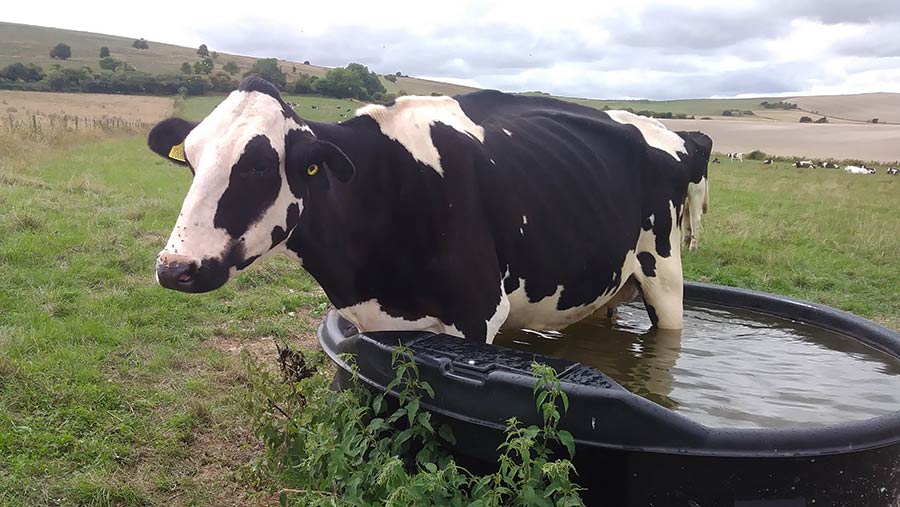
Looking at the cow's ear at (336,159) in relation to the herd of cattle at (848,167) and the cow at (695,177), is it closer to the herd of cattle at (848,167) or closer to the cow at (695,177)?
the cow at (695,177)

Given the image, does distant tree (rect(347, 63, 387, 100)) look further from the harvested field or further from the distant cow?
the distant cow

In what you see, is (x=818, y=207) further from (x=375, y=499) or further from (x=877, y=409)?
(x=375, y=499)

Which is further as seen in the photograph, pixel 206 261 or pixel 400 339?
pixel 400 339

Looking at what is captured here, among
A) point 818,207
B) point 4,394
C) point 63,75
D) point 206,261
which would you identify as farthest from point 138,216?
point 63,75

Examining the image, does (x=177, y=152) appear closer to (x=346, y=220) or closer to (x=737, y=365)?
(x=346, y=220)

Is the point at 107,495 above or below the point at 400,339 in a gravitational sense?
below

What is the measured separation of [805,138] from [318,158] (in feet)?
175

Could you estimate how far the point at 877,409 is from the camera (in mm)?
3461

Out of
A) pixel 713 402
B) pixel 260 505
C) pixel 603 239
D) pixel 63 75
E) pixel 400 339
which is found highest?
pixel 63 75

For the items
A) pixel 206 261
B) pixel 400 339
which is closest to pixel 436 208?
pixel 400 339

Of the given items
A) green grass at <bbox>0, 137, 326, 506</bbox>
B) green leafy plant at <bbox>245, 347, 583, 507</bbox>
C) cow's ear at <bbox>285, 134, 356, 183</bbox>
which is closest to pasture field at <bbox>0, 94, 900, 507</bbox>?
green grass at <bbox>0, 137, 326, 506</bbox>

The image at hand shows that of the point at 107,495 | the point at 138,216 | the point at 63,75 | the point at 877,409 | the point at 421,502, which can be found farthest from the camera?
the point at 63,75

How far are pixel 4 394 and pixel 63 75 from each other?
4691 cm

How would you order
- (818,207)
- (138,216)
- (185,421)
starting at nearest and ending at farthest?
(185,421) < (138,216) < (818,207)
